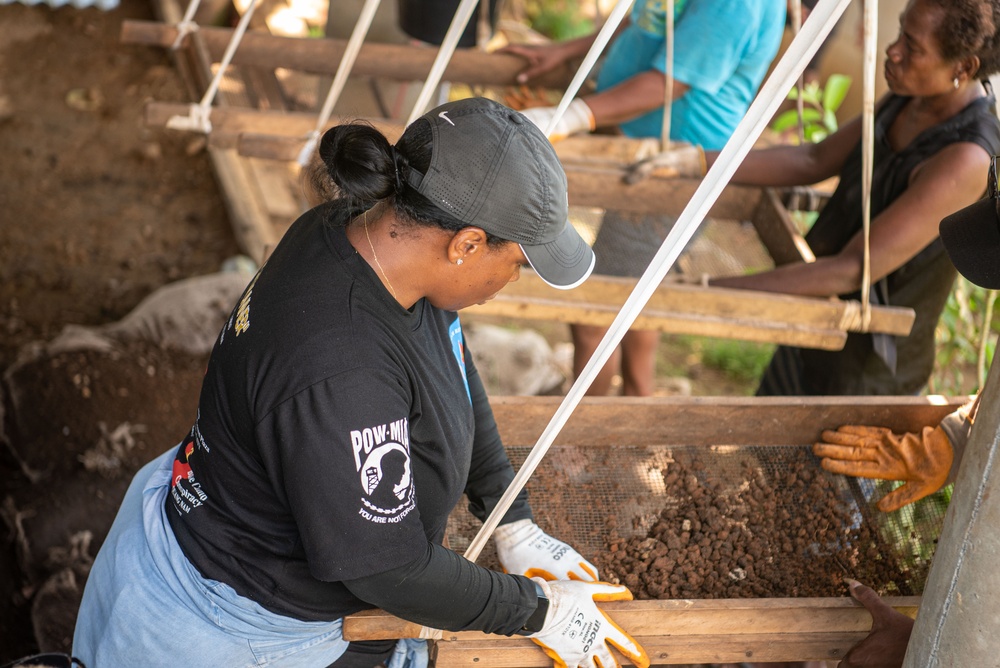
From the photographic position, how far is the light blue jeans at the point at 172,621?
1.44 meters

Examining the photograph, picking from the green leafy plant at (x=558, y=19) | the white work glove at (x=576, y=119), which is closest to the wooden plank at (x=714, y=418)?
the white work glove at (x=576, y=119)

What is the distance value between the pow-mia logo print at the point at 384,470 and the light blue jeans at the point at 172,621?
1.10ft

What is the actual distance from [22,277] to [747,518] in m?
3.43

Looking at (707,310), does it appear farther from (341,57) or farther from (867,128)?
(341,57)

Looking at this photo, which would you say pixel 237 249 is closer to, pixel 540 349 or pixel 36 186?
pixel 36 186

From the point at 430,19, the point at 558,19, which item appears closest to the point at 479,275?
the point at 430,19

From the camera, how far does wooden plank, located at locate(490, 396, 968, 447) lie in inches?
78.5

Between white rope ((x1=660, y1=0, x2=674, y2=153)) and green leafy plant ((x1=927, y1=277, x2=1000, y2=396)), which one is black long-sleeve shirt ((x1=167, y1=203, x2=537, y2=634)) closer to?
white rope ((x1=660, y1=0, x2=674, y2=153))

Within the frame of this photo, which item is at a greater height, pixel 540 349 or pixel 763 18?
pixel 763 18

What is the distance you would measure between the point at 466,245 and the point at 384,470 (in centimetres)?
35

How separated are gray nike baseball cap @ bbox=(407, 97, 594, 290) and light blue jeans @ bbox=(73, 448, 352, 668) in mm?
730

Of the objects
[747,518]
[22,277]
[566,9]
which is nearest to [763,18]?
[747,518]

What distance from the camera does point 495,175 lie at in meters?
1.25

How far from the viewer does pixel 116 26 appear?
16.9 ft
